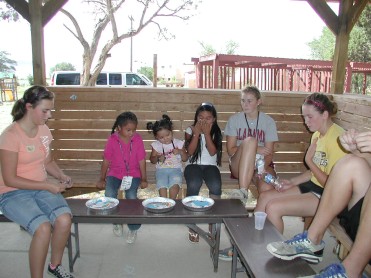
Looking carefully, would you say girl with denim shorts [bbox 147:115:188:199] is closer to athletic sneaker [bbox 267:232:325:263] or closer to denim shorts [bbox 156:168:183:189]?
denim shorts [bbox 156:168:183:189]

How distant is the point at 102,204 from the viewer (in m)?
2.54

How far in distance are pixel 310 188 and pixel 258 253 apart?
3.65 feet

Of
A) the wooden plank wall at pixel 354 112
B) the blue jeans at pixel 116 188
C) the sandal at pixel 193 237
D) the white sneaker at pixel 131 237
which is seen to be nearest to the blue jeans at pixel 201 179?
the sandal at pixel 193 237

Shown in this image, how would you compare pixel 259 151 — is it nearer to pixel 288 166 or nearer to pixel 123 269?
pixel 288 166

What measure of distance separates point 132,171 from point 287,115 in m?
2.11

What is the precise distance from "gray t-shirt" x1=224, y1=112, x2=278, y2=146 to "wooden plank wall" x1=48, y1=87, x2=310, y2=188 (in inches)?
26.3

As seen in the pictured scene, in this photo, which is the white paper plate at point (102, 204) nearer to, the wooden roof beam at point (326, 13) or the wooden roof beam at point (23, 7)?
the wooden roof beam at point (23, 7)

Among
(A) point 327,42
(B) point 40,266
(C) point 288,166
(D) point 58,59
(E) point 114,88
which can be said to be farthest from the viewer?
(D) point 58,59

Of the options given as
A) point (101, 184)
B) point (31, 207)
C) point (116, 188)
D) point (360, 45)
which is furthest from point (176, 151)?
point (360, 45)

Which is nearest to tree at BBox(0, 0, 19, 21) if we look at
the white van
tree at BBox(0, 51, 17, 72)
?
the white van

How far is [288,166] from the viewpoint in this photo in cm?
449

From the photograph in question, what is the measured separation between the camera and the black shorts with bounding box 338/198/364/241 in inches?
78.6

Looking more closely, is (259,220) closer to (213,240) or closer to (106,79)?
(213,240)

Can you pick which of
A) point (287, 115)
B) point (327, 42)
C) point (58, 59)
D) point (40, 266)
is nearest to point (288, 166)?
point (287, 115)
